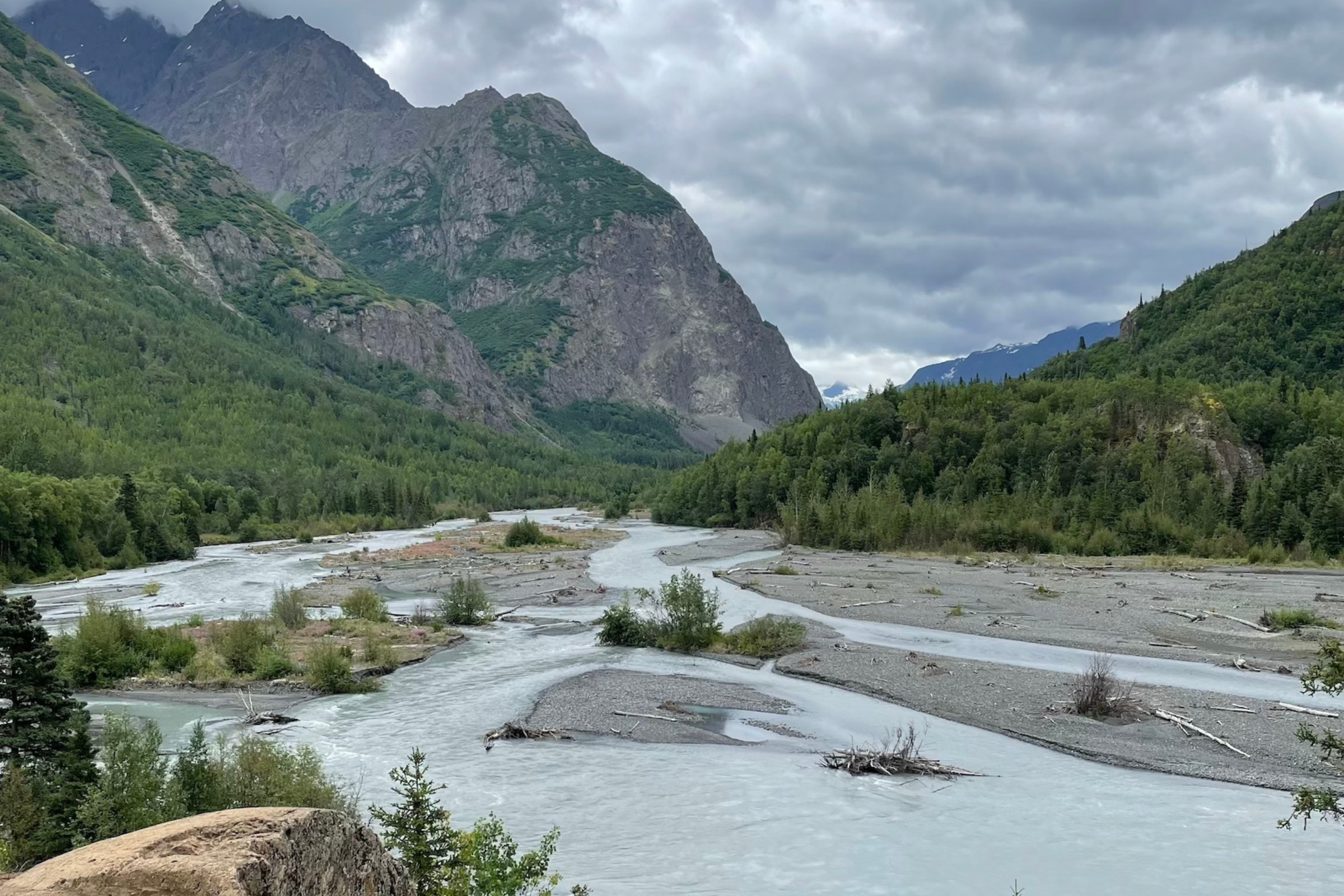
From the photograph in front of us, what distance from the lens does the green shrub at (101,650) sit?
28.6 m

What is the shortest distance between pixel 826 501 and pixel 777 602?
47773 mm

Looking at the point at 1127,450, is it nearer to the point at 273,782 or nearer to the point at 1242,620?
the point at 1242,620

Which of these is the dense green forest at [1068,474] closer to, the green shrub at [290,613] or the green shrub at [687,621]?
the green shrub at [687,621]

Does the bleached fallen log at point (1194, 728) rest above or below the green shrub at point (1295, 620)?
below

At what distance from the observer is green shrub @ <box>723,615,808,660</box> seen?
33.5 metres

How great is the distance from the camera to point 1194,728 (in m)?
21.6

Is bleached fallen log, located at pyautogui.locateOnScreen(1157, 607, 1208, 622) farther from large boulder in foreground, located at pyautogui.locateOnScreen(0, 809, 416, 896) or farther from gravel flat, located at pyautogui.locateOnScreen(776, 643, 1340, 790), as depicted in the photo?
large boulder in foreground, located at pyautogui.locateOnScreen(0, 809, 416, 896)

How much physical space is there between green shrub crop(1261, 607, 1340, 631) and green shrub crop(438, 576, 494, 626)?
34.1m

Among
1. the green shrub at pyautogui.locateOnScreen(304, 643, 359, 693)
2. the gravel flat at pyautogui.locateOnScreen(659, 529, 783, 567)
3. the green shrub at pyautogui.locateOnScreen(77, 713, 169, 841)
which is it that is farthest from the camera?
the gravel flat at pyautogui.locateOnScreen(659, 529, 783, 567)

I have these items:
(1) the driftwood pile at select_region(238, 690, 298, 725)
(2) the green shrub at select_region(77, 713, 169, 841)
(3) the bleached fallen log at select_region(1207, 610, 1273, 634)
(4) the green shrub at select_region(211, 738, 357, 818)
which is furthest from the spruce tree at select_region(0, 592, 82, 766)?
(3) the bleached fallen log at select_region(1207, 610, 1273, 634)

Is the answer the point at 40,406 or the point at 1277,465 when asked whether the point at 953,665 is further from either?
the point at 40,406

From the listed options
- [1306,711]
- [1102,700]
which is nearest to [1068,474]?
[1306,711]

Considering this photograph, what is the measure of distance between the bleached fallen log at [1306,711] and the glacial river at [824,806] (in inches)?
68.2

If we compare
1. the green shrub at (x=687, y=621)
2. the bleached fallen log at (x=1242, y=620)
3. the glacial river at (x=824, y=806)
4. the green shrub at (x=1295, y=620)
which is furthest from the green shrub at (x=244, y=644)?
the green shrub at (x=1295, y=620)
